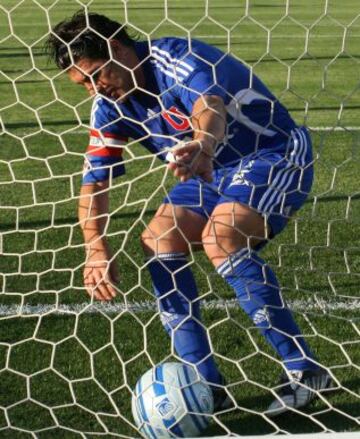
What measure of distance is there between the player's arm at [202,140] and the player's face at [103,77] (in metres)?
0.29

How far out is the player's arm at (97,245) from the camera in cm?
305

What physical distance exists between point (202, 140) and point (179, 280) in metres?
0.62

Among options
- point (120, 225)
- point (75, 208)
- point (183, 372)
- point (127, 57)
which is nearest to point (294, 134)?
point (127, 57)

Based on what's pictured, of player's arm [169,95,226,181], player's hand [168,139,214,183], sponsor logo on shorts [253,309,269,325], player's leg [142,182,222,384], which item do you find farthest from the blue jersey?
sponsor logo on shorts [253,309,269,325]

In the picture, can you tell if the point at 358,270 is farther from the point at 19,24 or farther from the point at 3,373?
the point at 19,24

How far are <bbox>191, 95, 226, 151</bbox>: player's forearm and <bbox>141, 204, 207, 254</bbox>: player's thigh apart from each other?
0.36 meters

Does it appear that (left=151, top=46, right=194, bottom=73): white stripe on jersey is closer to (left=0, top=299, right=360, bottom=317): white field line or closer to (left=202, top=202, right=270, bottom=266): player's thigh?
(left=202, top=202, right=270, bottom=266): player's thigh

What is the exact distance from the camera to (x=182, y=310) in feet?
9.98

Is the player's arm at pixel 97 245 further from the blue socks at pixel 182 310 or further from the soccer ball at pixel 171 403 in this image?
the soccer ball at pixel 171 403

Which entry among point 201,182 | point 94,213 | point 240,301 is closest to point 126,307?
point 94,213

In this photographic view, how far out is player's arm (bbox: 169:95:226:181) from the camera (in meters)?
2.53

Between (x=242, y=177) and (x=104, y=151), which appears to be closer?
(x=242, y=177)

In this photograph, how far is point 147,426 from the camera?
2801mm

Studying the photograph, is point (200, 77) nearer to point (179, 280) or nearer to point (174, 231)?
point (174, 231)
